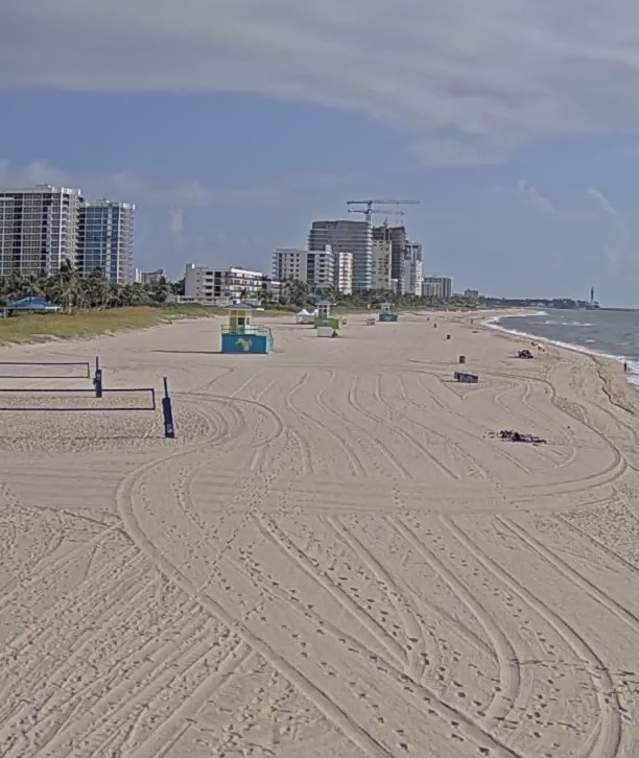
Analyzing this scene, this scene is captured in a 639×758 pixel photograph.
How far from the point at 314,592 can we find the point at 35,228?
501 feet

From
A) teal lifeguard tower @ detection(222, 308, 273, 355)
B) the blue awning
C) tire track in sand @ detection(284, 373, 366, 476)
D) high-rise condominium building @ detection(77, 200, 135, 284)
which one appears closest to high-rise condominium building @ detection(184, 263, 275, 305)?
high-rise condominium building @ detection(77, 200, 135, 284)

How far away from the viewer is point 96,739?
462cm

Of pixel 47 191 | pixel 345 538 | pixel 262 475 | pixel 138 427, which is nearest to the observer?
pixel 345 538

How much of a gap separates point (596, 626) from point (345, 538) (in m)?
2.86

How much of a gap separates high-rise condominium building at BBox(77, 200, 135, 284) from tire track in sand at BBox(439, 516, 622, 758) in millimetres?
157315

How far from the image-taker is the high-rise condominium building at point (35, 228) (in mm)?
148875

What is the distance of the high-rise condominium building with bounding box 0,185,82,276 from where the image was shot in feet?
488

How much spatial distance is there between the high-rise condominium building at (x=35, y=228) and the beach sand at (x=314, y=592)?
141 meters

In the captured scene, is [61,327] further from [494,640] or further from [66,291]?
[494,640]

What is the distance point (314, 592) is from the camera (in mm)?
7125

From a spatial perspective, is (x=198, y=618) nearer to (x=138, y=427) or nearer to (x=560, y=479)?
(x=560, y=479)

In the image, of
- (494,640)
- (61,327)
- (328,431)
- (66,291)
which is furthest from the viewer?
(66,291)

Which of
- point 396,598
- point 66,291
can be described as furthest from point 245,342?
point 66,291

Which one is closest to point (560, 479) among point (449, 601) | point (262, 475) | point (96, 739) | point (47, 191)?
point (262, 475)
